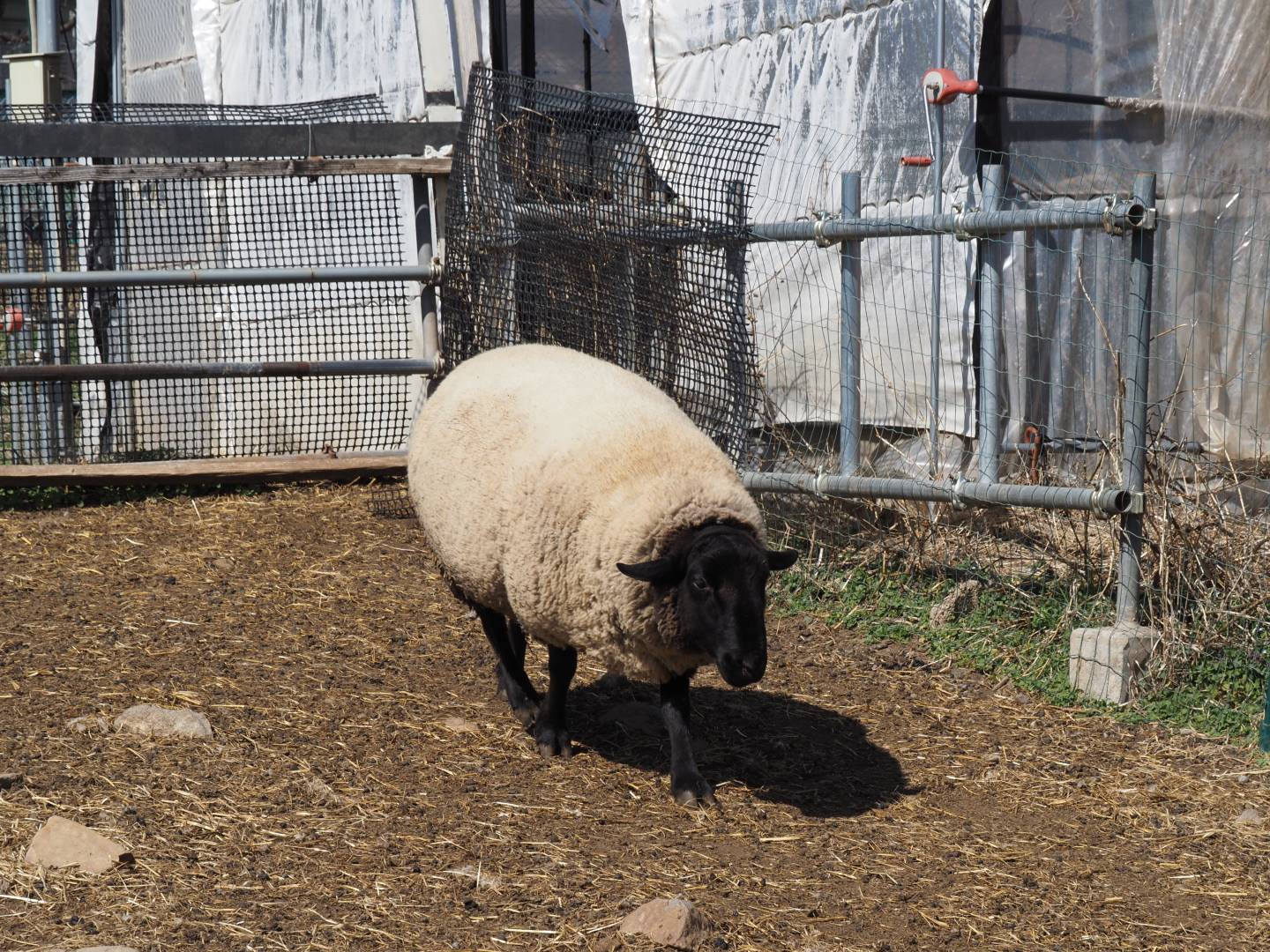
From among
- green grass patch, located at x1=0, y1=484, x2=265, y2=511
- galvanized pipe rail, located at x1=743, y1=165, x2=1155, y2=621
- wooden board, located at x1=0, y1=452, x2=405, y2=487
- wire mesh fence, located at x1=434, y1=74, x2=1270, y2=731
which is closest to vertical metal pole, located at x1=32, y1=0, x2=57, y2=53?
green grass patch, located at x1=0, y1=484, x2=265, y2=511

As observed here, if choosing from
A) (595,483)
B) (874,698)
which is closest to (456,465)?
(595,483)

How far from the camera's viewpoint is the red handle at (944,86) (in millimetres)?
6547

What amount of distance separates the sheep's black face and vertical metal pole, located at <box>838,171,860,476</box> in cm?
233

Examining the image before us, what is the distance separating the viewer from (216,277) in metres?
8.63

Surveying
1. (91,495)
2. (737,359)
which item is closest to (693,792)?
(737,359)

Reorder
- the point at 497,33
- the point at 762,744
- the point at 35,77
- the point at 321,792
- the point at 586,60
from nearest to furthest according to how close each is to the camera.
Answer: the point at 321,792 < the point at 762,744 < the point at 497,33 < the point at 586,60 < the point at 35,77

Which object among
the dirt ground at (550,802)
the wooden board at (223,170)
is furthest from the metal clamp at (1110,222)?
the wooden board at (223,170)

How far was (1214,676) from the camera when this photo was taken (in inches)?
212

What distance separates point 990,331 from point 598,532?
8.87 ft

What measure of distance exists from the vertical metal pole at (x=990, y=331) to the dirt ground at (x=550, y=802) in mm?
985

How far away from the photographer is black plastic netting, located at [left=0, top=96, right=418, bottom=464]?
9.28 m

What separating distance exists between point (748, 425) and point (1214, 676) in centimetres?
248

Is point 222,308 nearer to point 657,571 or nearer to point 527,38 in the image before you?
point 527,38

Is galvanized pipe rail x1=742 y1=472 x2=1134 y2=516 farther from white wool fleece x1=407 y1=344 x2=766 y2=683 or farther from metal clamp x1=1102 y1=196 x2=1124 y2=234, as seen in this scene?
white wool fleece x1=407 y1=344 x2=766 y2=683
